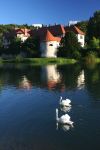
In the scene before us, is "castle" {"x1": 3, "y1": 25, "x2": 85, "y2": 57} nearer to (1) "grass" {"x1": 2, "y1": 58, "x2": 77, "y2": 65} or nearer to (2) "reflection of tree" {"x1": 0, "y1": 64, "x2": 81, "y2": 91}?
(1) "grass" {"x1": 2, "y1": 58, "x2": 77, "y2": 65}

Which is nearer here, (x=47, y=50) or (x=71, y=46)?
(x=71, y=46)

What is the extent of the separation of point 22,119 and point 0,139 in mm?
5380

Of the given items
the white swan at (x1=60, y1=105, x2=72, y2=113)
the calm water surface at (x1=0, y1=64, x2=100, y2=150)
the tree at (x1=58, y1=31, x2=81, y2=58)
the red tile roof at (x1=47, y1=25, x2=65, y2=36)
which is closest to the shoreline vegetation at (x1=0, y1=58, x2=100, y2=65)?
the tree at (x1=58, y1=31, x2=81, y2=58)

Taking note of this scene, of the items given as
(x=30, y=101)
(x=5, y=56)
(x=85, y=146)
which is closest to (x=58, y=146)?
(x=85, y=146)

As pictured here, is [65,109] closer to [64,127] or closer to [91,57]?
[64,127]

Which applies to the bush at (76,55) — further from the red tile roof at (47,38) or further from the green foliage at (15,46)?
the green foliage at (15,46)

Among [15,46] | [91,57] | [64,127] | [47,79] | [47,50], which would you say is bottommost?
[47,79]

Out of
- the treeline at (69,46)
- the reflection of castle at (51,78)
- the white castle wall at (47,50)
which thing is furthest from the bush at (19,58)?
the reflection of castle at (51,78)

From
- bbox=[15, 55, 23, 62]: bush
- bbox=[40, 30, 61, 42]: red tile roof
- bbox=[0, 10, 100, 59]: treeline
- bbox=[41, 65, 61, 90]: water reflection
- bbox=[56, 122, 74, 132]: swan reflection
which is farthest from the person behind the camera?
bbox=[40, 30, 61, 42]: red tile roof

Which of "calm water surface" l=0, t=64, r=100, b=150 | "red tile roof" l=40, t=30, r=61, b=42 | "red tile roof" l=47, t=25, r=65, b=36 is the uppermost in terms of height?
"red tile roof" l=47, t=25, r=65, b=36

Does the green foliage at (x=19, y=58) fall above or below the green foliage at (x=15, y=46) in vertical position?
below

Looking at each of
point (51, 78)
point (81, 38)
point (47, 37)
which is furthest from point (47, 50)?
point (51, 78)

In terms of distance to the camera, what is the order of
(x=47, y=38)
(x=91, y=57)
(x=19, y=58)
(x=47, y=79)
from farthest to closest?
(x=47, y=38) → (x=19, y=58) → (x=91, y=57) → (x=47, y=79)

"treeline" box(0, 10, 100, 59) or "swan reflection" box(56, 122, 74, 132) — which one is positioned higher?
"treeline" box(0, 10, 100, 59)
